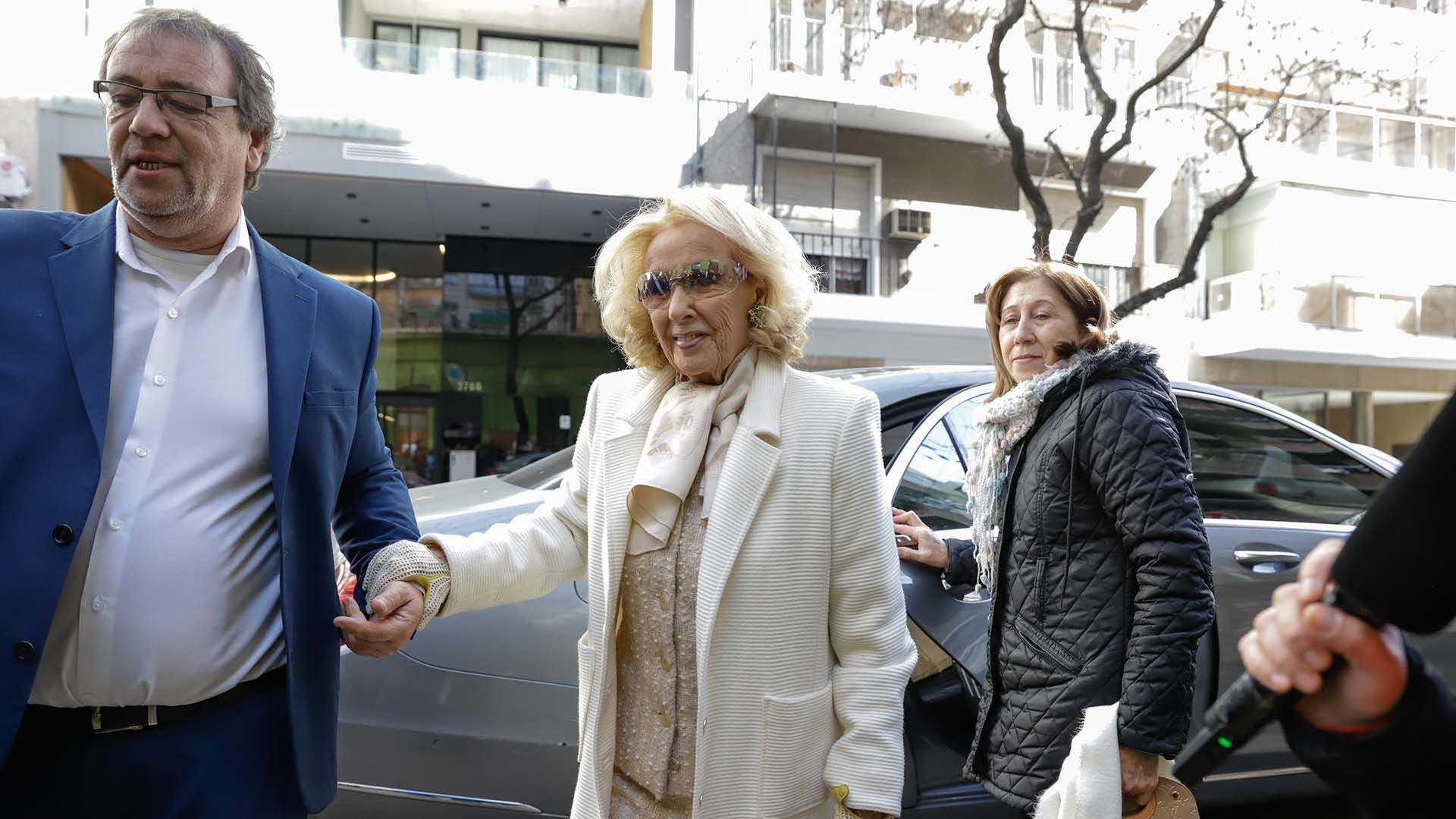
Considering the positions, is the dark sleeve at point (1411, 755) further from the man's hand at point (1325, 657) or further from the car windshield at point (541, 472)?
the car windshield at point (541, 472)

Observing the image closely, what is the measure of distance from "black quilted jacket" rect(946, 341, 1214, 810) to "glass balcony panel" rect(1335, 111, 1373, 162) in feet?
70.7

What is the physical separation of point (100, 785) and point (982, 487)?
2.02 metres

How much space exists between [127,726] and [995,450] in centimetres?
197

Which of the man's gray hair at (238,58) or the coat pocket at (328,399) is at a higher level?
the man's gray hair at (238,58)

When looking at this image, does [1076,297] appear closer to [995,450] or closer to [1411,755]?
[995,450]

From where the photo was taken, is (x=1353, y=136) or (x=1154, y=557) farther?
(x=1353, y=136)

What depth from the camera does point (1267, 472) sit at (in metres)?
4.21

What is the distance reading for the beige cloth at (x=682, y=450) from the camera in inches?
78.8

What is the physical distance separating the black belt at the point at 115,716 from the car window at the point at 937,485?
6.42ft

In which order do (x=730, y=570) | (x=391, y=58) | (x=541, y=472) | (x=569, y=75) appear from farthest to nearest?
(x=569, y=75)
(x=391, y=58)
(x=541, y=472)
(x=730, y=570)

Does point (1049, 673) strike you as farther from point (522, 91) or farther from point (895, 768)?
point (522, 91)

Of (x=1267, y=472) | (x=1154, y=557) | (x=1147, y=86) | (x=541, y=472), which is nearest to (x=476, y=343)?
A: (x=1147, y=86)

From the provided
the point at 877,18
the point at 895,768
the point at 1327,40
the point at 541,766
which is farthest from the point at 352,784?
the point at 1327,40

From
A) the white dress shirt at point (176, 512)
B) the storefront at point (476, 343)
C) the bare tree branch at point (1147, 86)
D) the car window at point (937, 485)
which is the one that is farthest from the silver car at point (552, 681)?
the storefront at point (476, 343)
